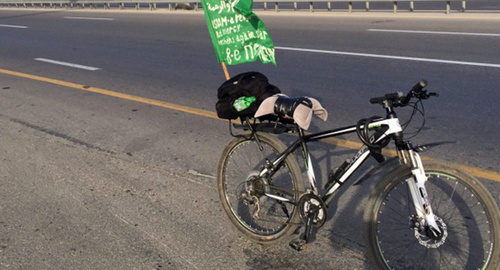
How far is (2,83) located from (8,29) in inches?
449

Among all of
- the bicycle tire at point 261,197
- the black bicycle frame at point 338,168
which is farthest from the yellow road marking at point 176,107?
the bicycle tire at point 261,197

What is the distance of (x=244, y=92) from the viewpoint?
404cm

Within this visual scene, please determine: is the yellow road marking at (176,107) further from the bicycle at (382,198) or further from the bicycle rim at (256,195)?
the bicycle rim at (256,195)

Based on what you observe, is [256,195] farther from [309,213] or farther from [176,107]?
[176,107]

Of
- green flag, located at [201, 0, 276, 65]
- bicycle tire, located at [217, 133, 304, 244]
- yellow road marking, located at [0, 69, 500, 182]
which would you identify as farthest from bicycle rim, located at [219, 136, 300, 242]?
yellow road marking, located at [0, 69, 500, 182]

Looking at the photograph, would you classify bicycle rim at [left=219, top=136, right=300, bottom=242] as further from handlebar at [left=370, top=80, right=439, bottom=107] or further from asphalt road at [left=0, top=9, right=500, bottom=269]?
handlebar at [left=370, top=80, right=439, bottom=107]

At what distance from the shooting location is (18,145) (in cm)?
674

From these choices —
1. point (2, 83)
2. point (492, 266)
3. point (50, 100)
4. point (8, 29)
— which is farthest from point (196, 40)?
point (492, 266)

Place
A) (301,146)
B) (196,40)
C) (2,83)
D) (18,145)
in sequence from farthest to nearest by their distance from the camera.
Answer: (196,40)
(2,83)
(18,145)
(301,146)

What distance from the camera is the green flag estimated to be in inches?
167

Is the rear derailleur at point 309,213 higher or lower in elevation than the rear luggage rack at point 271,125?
lower

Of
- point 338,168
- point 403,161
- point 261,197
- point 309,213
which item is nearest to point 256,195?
point 261,197

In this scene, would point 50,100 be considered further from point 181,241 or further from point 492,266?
point 492,266

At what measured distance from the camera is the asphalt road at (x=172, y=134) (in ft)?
13.8
